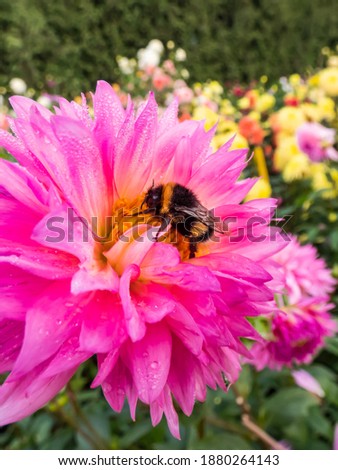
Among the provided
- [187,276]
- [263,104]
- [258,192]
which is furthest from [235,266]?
[263,104]

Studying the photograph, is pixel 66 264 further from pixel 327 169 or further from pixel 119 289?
pixel 327 169

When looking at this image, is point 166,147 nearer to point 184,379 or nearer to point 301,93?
point 184,379

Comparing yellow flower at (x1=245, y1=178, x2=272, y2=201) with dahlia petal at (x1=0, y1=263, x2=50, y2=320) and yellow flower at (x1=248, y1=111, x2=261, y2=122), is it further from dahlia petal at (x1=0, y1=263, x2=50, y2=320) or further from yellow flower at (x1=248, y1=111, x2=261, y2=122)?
yellow flower at (x1=248, y1=111, x2=261, y2=122)

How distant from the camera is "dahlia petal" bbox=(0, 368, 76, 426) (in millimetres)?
495

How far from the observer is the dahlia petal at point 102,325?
46 centimetres

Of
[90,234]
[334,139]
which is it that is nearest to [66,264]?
[90,234]

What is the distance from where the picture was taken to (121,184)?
1.95 feet

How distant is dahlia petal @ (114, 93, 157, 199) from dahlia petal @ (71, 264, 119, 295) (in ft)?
0.36

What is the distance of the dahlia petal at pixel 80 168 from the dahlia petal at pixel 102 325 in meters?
0.10

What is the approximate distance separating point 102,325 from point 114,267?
0.09 m

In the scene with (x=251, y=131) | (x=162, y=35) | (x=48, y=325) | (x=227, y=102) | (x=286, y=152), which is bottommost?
(x=48, y=325)

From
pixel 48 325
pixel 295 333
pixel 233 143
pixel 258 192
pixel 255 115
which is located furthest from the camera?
pixel 255 115

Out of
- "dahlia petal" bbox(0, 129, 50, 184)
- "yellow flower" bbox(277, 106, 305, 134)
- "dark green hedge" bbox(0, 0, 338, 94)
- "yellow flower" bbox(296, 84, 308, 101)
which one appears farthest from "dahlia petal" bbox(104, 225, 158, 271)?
"dark green hedge" bbox(0, 0, 338, 94)

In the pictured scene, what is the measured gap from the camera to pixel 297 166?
6.79 feet
